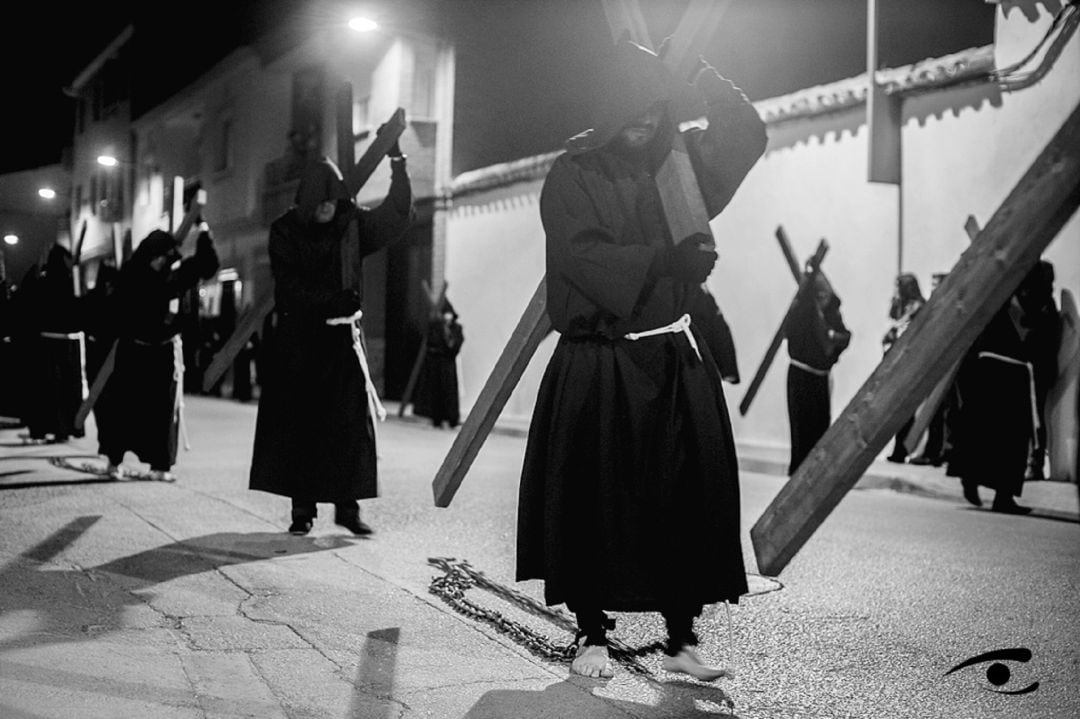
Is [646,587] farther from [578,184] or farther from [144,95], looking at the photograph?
[144,95]

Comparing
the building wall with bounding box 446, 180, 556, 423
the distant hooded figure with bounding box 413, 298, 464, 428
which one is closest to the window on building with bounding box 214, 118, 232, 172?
the building wall with bounding box 446, 180, 556, 423

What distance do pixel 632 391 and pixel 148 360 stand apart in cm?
596

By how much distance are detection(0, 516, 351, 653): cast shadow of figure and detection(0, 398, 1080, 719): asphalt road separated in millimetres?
15

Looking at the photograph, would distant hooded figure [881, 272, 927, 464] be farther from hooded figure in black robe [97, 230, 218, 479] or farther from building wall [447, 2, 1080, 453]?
hooded figure in black robe [97, 230, 218, 479]

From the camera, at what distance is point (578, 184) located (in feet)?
11.8

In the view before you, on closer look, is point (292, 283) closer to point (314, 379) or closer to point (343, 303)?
point (343, 303)

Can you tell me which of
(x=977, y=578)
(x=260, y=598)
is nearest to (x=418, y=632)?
(x=260, y=598)

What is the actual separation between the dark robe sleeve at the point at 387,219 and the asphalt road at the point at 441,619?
1704mm

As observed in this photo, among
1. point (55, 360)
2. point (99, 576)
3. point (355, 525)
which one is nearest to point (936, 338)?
point (99, 576)

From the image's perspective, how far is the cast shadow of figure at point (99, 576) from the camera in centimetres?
396

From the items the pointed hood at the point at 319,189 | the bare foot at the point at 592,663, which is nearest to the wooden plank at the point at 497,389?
the bare foot at the point at 592,663

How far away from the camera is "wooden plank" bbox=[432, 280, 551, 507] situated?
4.20m

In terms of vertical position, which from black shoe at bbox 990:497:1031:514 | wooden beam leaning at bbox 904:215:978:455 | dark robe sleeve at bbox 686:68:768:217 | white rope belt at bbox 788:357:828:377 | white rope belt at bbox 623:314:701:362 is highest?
dark robe sleeve at bbox 686:68:768:217

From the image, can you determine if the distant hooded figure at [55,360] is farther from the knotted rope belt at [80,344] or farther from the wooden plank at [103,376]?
the wooden plank at [103,376]
